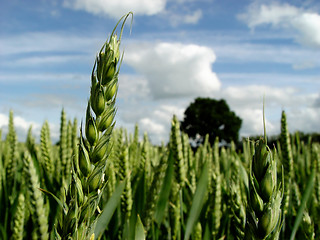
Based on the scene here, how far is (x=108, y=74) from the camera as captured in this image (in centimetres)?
66

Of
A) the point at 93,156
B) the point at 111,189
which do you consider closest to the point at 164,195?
the point at 111,189

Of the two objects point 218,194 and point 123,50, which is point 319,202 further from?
point 123,50

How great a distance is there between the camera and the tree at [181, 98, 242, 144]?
5375cm

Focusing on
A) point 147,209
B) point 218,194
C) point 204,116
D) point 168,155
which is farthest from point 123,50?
point 204,116

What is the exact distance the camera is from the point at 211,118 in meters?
54.1

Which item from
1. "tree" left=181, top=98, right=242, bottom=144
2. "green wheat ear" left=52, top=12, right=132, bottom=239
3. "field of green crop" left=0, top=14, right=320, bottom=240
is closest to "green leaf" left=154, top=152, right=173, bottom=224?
"field of green crop" left=0, top=14, right=320, bottom=240

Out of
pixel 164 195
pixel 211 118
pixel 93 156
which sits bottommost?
pixel 164 195

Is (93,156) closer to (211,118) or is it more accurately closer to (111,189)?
(111,189)

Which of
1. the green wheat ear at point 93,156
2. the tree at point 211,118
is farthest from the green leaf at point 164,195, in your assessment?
the tree at point 211,118

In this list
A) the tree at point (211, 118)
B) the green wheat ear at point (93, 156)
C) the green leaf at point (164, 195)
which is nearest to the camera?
the green wheat ear at point (93, 156)

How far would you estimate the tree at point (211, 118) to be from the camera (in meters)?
53.8

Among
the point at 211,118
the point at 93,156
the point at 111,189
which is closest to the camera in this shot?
the point at 93,156

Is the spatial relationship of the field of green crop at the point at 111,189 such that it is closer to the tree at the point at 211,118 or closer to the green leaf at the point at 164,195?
the green leaf at the point at 164,195

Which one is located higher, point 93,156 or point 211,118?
point 211,118
